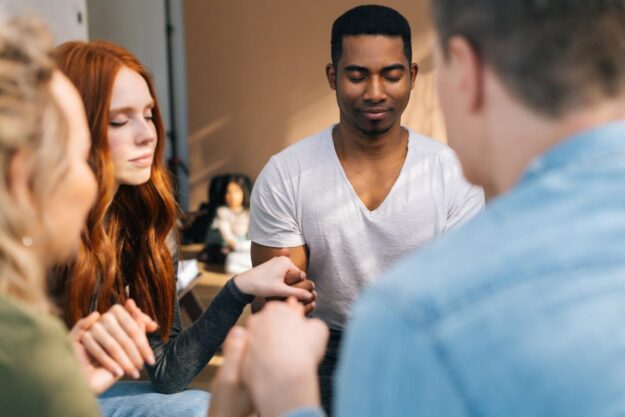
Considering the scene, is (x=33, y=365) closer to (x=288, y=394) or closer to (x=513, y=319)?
(x=288, y=394)

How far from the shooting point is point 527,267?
63 cm

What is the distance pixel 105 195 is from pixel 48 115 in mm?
741

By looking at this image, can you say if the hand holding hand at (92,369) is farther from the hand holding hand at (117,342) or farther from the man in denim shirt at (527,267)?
the man in denim shirt at (527,267)

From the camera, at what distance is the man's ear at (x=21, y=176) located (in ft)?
3.04

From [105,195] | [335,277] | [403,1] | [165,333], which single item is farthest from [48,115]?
[403,1]

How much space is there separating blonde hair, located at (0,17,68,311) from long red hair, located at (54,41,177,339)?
675 millimetres

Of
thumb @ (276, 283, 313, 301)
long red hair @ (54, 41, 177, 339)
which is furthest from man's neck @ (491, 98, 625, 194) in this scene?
long red hair @ (54, 41, 177, 339)

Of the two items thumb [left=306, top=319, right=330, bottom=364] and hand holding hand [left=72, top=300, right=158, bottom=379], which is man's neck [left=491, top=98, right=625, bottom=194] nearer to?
thumb [left=306, top=319, right=330, bottom=364]

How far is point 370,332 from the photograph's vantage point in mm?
651

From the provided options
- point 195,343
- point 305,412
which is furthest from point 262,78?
point 305,412

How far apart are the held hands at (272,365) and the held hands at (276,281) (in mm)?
549

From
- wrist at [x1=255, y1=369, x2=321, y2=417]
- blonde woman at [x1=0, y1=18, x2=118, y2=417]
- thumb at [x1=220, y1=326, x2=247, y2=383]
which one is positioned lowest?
thumb at [x1=220, y1=326, x2=247, y2=383]

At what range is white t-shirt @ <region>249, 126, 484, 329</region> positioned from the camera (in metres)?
2.12

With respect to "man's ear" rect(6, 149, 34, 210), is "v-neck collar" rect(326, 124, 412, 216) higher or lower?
lower
